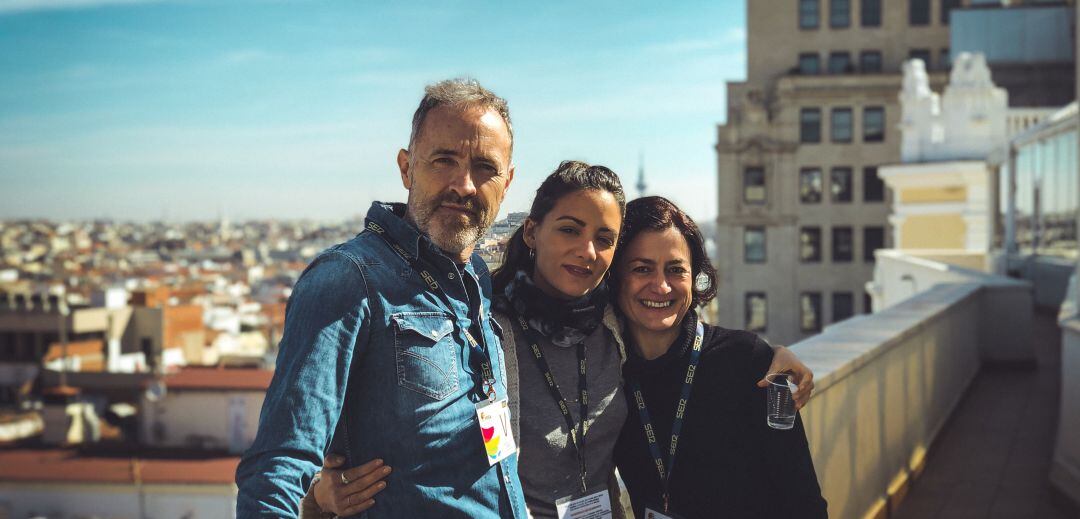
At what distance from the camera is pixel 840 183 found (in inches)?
1997

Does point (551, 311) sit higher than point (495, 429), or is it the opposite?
point (551, 311)

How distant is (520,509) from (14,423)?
1644 inches

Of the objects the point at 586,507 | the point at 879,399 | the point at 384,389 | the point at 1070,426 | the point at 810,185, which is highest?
the point at 384,389

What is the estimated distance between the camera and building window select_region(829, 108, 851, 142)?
50.0m

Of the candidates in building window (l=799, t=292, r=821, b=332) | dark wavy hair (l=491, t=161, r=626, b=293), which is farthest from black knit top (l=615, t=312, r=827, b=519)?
building window (l=799, t=292, r=821, b=332)

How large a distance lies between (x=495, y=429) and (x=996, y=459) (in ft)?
19.1

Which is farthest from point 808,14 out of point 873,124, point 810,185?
point 810,185

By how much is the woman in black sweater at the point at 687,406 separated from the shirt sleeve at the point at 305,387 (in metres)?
1.13

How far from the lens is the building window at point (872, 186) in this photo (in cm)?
4984

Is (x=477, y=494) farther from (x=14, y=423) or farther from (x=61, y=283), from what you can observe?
(x=61, y=283)

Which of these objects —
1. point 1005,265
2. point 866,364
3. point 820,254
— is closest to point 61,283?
point 820,254

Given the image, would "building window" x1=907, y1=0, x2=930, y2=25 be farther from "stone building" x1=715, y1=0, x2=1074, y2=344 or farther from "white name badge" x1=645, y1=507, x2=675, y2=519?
"white name badge" x1=645, y1=507, x2=675, y2=519

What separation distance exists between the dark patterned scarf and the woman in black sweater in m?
0.19

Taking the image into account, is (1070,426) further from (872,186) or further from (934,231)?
(872,186)
